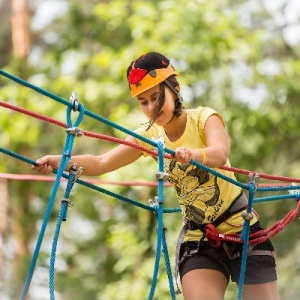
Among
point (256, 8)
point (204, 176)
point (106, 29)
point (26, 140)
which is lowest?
point (204, 176)

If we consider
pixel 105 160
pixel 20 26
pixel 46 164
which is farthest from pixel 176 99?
pixel 20 26

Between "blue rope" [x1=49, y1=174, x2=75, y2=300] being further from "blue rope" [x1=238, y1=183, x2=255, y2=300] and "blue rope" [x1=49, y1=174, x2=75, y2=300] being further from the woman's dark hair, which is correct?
"blue rope" [x1=238, y1=183, x2=255, y2=300]

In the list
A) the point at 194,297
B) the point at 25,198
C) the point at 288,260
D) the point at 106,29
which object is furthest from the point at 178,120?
the point at 25,198

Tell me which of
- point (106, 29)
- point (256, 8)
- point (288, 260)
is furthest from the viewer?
point (256, 8)

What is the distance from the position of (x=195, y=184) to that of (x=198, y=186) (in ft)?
0.04

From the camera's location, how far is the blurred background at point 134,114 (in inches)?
340

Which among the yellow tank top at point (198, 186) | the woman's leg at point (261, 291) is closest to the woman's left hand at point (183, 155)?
the yellow tank top at point (198, 186)

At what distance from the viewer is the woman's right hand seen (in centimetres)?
343

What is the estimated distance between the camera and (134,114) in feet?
27.6

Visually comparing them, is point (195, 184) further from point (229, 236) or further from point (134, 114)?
point (134, 114)

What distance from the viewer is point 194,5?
883cm

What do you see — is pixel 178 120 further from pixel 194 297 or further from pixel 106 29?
pixel 106 29

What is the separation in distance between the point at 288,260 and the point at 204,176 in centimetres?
619

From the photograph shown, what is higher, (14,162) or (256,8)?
(256,8)
